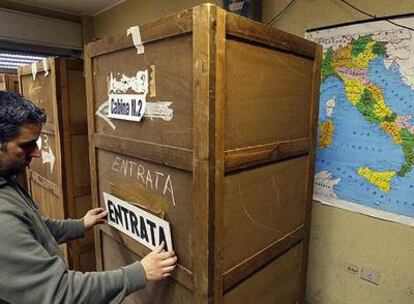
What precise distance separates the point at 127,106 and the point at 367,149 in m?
0.99

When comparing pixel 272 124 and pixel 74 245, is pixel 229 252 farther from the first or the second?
pixel 74 245

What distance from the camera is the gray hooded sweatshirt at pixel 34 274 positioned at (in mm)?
814


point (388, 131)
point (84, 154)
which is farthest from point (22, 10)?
point (388, 131)

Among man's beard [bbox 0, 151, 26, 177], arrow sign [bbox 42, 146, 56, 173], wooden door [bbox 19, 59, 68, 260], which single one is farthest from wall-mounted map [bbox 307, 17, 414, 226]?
arrow sign [bbox 42, 146, 56, 173]

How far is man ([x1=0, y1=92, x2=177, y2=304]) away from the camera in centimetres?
82

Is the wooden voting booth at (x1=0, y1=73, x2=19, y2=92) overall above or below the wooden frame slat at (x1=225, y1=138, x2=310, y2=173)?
above

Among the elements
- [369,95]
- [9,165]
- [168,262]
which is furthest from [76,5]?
[168,262]

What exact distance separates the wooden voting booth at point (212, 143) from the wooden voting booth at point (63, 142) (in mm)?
621

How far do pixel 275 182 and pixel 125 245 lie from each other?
1.97 feet

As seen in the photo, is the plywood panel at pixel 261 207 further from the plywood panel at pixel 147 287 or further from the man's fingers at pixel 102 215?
the man's fingers at pixel 102 215

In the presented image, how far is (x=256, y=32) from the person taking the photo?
0.86 meters

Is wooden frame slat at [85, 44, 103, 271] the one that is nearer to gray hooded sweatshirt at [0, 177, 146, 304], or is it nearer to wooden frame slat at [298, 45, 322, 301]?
gray hooded sweatshirt at [0, 177, 146, 304]

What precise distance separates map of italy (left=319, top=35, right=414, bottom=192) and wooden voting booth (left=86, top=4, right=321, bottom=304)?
251 mm

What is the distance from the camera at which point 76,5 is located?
301 centimetres
